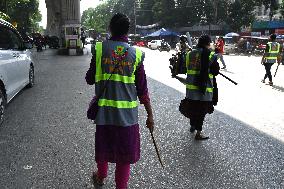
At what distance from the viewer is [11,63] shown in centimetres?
736

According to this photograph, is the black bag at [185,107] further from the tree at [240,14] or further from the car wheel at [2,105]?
the tree at [240,14]

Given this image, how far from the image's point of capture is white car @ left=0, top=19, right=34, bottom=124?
21.7 feet

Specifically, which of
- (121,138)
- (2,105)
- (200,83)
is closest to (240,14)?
(200,83)

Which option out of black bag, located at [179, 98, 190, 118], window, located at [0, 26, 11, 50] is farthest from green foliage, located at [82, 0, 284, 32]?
black bag, located at [179, 98, 190, 118]

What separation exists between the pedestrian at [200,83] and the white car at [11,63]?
3.41 m

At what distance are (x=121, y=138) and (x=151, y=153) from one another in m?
1.95

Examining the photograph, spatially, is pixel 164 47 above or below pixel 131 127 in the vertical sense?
above

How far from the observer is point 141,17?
85875 mm

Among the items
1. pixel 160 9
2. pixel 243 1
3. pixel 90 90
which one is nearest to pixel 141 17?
pixel 160 9

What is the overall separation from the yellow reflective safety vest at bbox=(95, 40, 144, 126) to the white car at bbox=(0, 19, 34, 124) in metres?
3.72

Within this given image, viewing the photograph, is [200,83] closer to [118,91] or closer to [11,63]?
[118,91]

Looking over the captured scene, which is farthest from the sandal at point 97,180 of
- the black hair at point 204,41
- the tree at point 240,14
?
the tree at point 240,14

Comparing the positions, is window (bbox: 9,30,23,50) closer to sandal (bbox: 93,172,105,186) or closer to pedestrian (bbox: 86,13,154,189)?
sandal (bbox: 93,172,105,186)

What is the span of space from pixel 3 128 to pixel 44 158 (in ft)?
6.36
